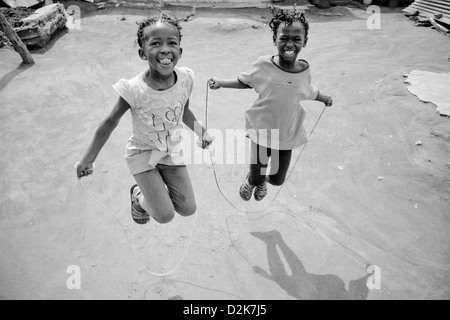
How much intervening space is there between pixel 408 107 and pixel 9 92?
7.44m

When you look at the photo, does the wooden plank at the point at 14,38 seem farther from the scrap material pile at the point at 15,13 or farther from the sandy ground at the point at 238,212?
the scrap material pile at the point at 15,13

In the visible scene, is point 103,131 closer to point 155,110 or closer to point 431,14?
point 155,110

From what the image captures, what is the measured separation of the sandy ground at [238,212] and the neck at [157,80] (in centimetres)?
152

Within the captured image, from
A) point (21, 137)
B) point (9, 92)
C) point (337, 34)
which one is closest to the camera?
point (21, 137)

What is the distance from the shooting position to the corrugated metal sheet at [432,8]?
1043 centimetres

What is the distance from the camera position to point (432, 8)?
1138cm

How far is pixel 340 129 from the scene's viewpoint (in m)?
4.71

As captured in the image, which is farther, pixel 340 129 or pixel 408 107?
pixel 408 107

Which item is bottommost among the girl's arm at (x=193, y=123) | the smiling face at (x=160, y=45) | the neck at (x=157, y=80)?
the girl's arm at (x=193, y=123)

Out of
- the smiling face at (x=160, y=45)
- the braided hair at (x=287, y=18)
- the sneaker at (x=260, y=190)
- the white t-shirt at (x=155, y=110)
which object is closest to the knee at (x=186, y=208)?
the white t-shirt at (x=155, y=110)

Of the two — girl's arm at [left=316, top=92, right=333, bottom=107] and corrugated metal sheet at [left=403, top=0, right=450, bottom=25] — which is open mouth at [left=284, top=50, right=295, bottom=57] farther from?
corrugated metal sheet at [left=403, top=0, right=450, bottom=25]

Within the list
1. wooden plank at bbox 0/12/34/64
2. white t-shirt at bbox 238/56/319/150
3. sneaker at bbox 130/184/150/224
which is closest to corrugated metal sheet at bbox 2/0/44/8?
wooden plank at bbox 0/12/34/64
